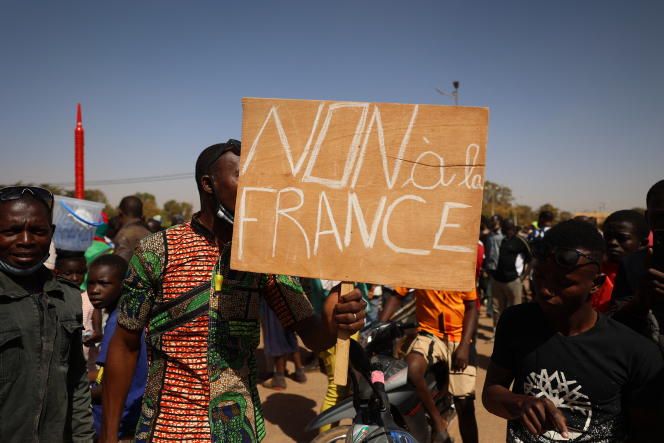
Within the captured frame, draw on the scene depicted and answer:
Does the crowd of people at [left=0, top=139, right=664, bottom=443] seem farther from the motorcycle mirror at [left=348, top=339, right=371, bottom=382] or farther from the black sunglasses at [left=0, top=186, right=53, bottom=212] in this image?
the motorcycle mirror at [left=348, top=339, right=371, bottom=382]

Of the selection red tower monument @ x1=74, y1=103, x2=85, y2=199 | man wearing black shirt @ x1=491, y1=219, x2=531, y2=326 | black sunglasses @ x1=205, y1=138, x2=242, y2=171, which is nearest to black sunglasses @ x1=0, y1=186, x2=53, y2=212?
black sunglasses @ x1=205, y1=138, x2=242, y2=171

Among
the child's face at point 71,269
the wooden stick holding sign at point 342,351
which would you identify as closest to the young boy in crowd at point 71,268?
the child's face at point 71,269

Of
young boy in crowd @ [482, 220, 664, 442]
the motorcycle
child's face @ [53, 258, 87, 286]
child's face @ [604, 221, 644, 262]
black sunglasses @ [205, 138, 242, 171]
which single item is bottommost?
the motorcycle

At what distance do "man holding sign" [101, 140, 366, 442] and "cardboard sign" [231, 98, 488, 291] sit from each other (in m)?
0.20

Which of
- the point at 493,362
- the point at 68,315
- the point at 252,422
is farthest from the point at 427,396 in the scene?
the point at 68,315

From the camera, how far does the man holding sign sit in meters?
1.52

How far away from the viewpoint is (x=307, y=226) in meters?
1.39

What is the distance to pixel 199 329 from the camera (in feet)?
5.02

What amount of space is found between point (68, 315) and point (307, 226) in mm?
1416

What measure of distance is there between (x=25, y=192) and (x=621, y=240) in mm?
3672

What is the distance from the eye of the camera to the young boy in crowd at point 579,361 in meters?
1.57

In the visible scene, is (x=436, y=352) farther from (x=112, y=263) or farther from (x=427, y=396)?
(x=112, y=263)

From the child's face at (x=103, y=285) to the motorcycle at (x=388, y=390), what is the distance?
171 cm

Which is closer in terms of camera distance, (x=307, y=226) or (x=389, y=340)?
(x=307, y=226)
